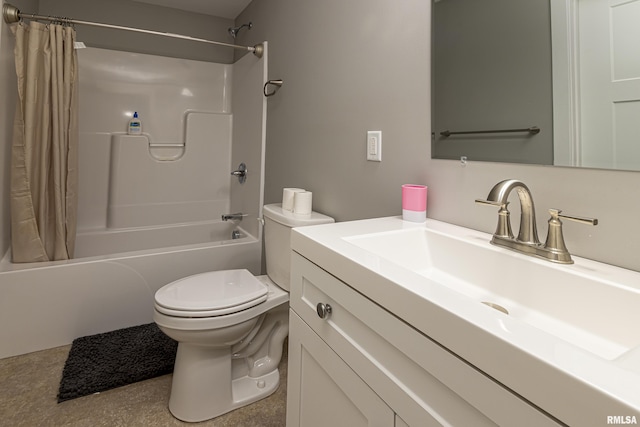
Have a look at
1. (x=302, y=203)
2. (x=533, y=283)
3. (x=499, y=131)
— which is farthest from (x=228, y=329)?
(x=499, y=131)

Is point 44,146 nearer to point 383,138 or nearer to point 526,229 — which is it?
point 383,138

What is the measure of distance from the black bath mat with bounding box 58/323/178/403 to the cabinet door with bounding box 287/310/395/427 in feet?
3.25

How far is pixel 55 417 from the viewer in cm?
133

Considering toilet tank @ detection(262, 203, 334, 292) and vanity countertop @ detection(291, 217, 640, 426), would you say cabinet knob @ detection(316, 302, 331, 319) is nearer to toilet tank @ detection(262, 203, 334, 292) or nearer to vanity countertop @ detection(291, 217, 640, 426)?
vanity countertop @ detection(291, 217, 640, 426)

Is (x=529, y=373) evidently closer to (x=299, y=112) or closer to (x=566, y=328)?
(x=566, y=328)

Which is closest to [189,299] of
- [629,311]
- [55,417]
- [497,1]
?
[55,417]

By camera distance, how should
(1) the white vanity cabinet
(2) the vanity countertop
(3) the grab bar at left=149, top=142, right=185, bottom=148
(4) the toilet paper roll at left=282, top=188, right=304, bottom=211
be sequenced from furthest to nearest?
(3) the grab bar at left=149, top=142, right=185, bottom=148
(4) the toilet paper roll at left=282, top=188, right=304, bottom=211
(1) the white vanity cabinet
(2) the vanity countertop

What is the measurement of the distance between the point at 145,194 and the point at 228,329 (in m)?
1.82

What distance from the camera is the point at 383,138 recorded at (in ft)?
4.20

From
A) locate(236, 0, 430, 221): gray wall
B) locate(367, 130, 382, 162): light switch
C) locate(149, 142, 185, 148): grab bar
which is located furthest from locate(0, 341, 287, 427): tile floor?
locate(149, 142, 185, 148): grab bar

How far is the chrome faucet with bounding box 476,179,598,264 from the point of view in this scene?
2.38 ft

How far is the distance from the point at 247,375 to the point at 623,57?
1729mm

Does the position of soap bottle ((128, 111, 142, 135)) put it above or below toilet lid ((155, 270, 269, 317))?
above

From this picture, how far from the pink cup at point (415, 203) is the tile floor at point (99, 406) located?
102 centimetres
